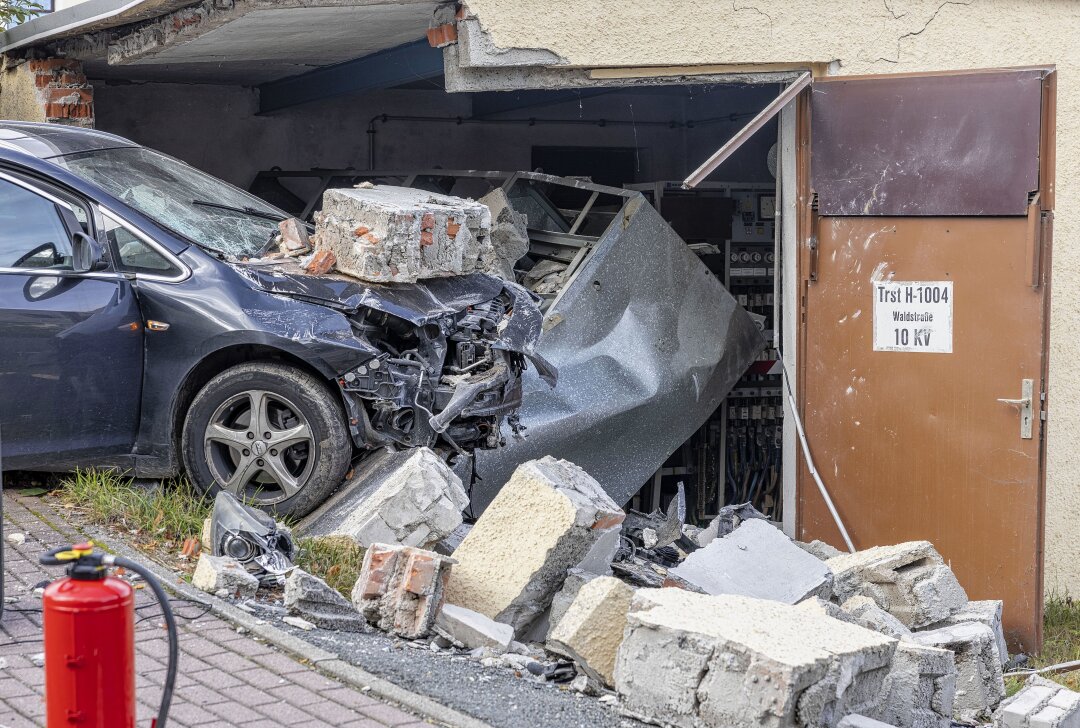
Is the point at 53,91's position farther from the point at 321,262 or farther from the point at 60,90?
the point at 321,262

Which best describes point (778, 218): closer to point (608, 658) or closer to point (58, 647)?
point (608, 658)

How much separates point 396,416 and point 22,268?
2.10 m

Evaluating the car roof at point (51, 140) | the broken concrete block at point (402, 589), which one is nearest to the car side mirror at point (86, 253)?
the car roof at point (51, 140)

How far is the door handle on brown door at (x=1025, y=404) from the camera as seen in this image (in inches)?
270

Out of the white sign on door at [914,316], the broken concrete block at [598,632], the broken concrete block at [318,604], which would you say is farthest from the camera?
the white sign on door at [914,316]

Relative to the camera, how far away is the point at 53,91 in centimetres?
1013

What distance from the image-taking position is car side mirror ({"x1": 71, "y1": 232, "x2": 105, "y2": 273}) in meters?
6.16

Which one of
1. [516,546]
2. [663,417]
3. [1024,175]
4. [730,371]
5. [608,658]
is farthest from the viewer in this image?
[730,371]

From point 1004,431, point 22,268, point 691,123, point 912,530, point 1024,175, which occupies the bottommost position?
point 912,530

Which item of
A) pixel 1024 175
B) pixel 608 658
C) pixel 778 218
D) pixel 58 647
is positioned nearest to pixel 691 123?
pixel 778 218

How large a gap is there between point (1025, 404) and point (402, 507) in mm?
3636

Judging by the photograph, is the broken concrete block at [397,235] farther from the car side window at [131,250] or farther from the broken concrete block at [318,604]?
the broken concrete block at [318,604]

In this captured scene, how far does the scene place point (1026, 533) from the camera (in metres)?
7.00

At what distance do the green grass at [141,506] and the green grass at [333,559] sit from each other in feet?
1.94
